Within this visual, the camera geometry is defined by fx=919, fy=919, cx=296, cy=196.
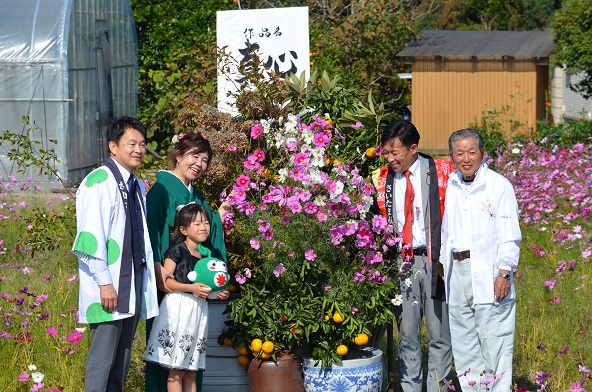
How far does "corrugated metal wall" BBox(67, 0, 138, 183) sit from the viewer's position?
12.9 meters

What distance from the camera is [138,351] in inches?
238

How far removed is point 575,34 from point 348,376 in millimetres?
12724

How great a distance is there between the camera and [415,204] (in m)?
4.95

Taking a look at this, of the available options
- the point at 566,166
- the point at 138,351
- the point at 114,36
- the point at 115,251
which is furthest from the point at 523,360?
the point at 114,36

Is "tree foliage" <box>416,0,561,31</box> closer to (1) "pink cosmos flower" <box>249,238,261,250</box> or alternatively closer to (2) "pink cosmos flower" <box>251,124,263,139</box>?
(2) "pink cosmos flower" <box>251,124,263,139</box>

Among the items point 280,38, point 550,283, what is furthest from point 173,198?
point 280,38

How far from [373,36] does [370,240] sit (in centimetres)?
1212

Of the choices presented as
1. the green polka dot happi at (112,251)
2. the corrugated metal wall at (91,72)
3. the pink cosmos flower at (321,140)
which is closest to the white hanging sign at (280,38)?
the pink cosmos flower at (321,140)

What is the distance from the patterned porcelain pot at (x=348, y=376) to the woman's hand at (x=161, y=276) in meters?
0.88

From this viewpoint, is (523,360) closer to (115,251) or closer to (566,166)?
(115,251)

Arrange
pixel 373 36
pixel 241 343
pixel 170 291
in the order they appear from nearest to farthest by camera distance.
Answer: pixel 170 291, pixel 241 343, pixel 373 36

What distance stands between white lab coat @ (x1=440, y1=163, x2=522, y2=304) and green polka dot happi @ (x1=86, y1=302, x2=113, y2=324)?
6.00 feet

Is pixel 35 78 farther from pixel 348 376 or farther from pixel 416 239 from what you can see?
pixel 348 376

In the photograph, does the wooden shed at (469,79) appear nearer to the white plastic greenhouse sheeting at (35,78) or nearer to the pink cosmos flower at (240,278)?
the white plastic greenhouse sheeting at (35,78)
